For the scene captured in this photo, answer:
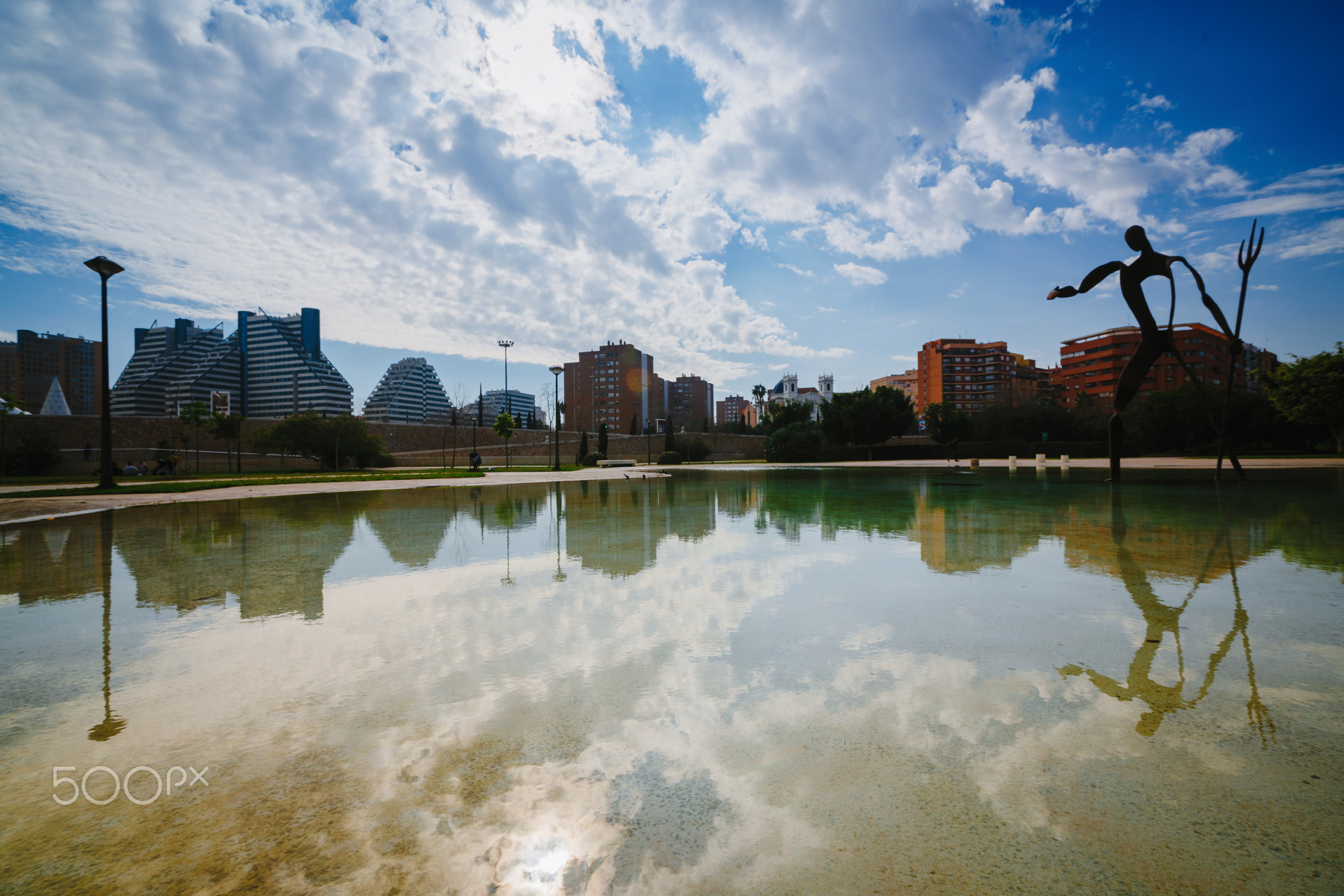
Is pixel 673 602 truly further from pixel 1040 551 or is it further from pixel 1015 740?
pixel 1040 551

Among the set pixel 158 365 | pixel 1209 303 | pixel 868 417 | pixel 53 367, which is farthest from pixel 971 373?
pixel 53 367

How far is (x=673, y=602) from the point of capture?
4.82 metres

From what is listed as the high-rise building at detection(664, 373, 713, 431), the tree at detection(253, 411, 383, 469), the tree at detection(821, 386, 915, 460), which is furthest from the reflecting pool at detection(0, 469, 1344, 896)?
the high-rise building at detection(664, 373, 713, 431)

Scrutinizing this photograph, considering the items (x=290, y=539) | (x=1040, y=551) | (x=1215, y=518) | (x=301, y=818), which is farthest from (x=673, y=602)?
(x=1215, y=518)

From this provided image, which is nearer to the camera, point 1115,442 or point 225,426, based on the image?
point 1115,442

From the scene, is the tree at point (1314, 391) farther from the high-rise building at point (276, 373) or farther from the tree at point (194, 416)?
the high-rise building at point (276, 373)

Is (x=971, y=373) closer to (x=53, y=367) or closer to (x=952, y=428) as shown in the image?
(x=952, y=428)

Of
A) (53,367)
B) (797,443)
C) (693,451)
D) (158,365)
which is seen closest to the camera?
(797,443)

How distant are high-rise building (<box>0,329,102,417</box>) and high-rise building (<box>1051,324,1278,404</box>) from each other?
531 feet

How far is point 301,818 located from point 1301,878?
311 centimetres

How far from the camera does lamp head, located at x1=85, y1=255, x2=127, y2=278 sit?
16109mm

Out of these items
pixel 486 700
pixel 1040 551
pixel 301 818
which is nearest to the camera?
pixel 301 818

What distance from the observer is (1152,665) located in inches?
129

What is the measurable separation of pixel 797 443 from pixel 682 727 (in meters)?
51.3
